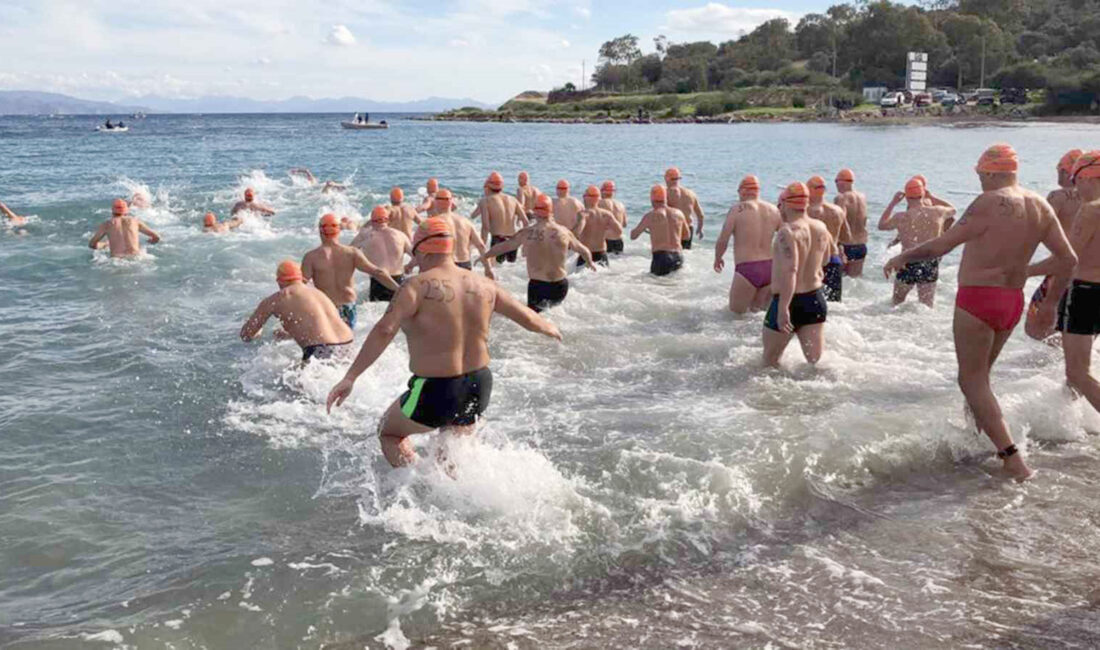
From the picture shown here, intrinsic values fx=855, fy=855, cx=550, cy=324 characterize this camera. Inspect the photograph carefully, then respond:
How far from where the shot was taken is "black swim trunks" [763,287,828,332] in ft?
25.6

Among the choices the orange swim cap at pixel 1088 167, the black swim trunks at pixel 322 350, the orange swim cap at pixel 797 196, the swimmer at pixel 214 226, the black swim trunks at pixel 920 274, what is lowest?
the black swim trunks at pixel 322 350

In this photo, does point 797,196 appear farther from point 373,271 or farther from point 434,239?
point 373,271

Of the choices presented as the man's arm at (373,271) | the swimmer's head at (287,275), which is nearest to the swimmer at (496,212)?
the man's arm at (373,271)

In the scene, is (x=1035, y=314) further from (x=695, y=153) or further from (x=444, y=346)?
(x=695, y=153)

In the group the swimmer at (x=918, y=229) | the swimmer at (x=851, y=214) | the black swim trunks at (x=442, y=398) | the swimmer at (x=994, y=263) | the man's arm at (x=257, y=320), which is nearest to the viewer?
the black swim trunks at (x=442, y=398)

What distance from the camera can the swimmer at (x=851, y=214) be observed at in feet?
39.3

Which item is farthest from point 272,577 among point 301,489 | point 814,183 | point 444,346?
point 814,183

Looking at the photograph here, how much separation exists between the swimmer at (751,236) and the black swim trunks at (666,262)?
2.51 meters

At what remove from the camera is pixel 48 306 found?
12.2 metres

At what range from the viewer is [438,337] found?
5141 millimetres

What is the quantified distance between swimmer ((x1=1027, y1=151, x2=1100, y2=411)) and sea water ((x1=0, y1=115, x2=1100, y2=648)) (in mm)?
610

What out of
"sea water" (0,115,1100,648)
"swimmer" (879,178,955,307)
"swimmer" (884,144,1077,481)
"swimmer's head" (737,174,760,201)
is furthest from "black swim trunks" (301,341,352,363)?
"swimmer" (879,178,955,307)

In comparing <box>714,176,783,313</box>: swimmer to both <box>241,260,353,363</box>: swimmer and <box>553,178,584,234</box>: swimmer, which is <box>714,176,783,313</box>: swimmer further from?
<box>241,260,353,363</box>: swimmer

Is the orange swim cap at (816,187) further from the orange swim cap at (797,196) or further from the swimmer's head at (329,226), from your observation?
the swimmer's head at (329,226)
